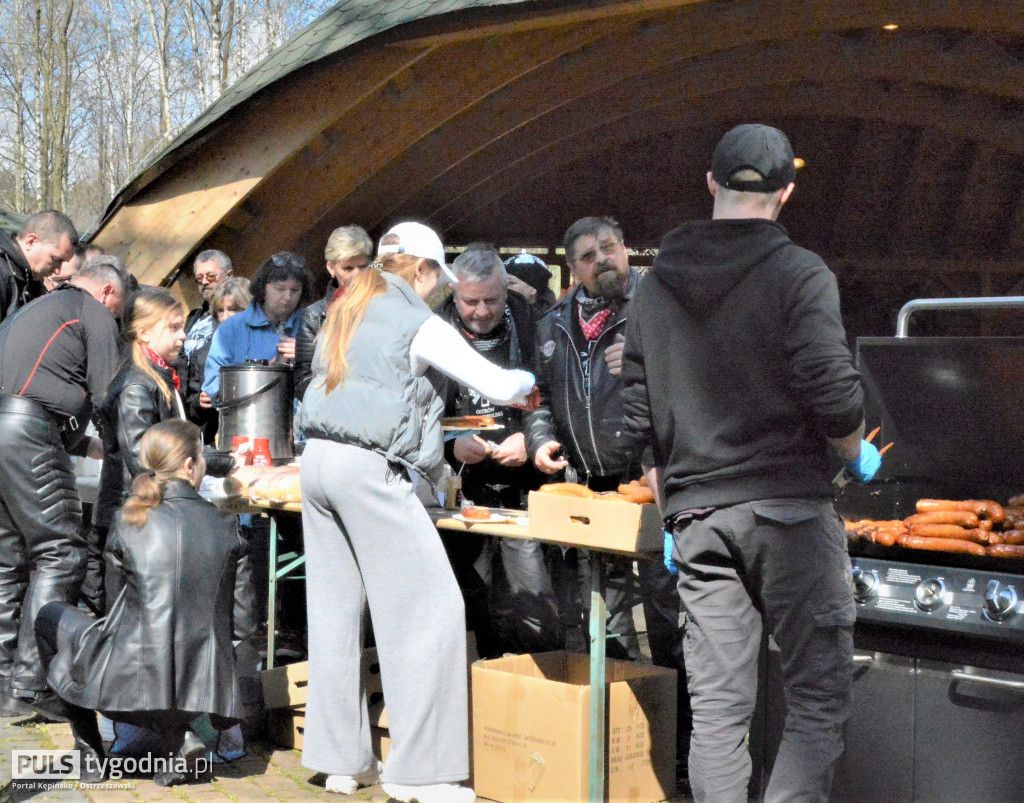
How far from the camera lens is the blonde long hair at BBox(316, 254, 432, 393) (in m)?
3.91

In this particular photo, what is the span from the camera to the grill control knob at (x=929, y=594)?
3410 millimetres

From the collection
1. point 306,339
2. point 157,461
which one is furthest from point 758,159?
point 306,339

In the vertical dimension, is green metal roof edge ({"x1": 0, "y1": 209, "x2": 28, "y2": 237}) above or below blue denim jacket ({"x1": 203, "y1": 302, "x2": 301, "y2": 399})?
above

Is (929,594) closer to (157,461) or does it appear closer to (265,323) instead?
(157,461)

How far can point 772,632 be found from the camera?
3.14m

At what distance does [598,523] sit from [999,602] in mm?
1147

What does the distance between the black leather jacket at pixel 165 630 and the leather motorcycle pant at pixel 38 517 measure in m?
0.82

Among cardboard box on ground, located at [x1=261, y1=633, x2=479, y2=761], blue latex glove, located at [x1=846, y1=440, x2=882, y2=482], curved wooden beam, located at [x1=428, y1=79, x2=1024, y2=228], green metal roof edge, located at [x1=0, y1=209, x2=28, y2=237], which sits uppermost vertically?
curved wooden beam, located at [x1=428, y1=79, x2=1024, y2=228]

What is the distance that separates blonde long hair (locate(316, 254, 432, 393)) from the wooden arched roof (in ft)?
11.5

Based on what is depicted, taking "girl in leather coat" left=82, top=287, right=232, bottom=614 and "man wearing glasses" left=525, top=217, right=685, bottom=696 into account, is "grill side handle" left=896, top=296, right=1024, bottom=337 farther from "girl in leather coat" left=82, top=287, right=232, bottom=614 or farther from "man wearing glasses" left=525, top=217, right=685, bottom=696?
"girl in leather coat" left=82, top=287, right=232, bottom=614

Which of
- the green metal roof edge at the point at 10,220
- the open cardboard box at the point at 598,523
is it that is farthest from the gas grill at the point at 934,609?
the green metal roof edge at the point at 10,220

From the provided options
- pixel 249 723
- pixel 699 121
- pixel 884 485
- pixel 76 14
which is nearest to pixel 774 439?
pixel 884 485

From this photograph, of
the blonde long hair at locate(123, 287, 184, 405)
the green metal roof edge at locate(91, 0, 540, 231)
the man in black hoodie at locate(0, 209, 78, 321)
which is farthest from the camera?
the green metal roof edge at locate(91, 0, 540, 231)

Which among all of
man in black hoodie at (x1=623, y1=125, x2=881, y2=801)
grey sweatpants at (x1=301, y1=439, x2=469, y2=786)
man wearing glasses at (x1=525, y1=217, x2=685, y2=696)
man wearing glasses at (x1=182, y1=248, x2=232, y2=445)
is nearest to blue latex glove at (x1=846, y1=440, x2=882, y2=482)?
man in black hoodie at (x1=623, y1=125, x2=881, y2=801)
